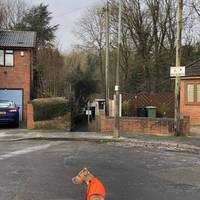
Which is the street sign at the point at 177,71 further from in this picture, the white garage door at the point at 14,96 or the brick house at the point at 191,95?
the white garage door at the point at 14,96

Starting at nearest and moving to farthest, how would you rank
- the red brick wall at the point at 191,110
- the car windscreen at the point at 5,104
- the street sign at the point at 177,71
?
the street sign at the point at 177,71 → the car windscreen at the point at 5,104 → the red brick wall at the point at 191,110

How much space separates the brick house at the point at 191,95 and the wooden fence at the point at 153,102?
9.95 feet

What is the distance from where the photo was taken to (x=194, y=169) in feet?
42.5

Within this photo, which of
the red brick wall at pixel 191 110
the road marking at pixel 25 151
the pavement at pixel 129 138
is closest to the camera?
the road marking at pixel 25 151

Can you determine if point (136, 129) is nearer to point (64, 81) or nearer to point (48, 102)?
point (48, 102)

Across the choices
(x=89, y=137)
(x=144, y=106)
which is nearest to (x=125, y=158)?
(x=89, y=137)

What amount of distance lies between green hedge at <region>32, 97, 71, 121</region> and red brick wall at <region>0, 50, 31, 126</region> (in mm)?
11489

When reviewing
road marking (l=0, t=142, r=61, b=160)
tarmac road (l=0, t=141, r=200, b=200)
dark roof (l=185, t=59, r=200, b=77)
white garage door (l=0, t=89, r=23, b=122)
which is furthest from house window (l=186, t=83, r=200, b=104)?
road marking (l=0, t=142, r=61, b=160)

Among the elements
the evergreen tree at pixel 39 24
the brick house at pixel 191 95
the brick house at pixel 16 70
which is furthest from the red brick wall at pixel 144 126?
the evergreen tree at pixel 39 24

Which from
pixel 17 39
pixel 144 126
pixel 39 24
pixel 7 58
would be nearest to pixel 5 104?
pixel 144 126

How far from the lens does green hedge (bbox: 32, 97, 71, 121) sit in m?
25.3

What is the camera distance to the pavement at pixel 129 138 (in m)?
19.1

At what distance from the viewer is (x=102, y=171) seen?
12086 mm

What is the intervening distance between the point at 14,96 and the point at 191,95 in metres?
12.8
